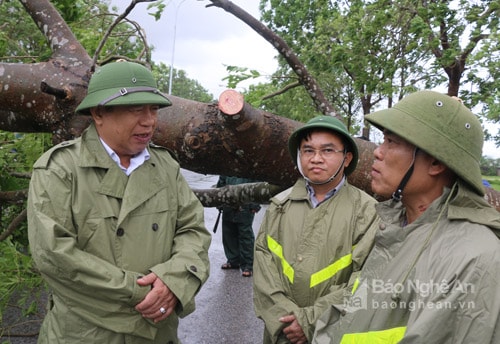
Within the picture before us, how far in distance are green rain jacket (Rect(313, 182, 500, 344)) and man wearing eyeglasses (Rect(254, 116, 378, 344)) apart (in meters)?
0.40

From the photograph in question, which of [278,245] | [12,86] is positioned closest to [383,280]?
[278,245]

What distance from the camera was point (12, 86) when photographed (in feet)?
7.97

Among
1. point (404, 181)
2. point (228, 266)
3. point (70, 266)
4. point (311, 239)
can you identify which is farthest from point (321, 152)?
point (228, 266)

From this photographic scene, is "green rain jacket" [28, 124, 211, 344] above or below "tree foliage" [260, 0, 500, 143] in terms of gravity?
below

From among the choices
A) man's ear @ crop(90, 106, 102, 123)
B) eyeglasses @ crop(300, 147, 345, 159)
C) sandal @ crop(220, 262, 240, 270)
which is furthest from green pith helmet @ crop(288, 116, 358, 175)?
sandal @ crop(220, 262, 240, 270)

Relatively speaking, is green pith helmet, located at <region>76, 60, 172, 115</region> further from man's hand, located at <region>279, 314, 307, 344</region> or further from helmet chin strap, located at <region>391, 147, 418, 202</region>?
man's hand, located at <region>279, 314, 307, 344</region>

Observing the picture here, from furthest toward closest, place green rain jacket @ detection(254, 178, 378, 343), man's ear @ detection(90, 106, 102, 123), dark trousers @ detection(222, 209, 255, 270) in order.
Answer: dark trousers @ detection(222, 209, 255, 270)
green rain jacket @ detection(254, 178, 378, 343)
man's ear @ detection(90, 106, 102, 123)

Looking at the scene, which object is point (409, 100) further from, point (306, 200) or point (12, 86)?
point (12, 86)

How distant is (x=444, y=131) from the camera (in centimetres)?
150

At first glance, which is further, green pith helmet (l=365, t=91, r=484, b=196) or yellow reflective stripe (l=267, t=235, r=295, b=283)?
yellow reflective stripe (l=267, t=235, r=295, b=283)

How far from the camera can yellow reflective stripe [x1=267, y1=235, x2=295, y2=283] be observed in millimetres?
2249

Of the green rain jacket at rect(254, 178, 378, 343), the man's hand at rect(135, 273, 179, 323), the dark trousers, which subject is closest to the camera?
the man's hand at rect(135, 273, 179, 323)

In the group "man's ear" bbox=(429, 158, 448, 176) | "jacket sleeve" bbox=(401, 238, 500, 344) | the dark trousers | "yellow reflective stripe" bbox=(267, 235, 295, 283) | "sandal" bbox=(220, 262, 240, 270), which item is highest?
"man's ear" bbox=(429, 158, 448, 176)

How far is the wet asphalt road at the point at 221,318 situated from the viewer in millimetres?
4254
